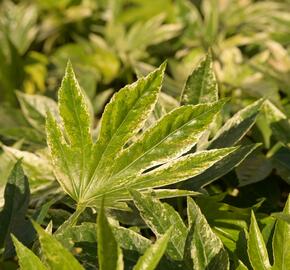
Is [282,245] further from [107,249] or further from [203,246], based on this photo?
[107,249]

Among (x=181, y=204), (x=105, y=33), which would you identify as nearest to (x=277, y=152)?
(x=181, y=204)

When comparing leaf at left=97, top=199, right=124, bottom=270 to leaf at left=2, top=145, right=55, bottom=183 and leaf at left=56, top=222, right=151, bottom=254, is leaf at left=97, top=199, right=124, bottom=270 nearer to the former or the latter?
leaf at left=56, top=222, right=151, bottom=254

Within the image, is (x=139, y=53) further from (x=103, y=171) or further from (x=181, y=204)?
(x=103, y=171)

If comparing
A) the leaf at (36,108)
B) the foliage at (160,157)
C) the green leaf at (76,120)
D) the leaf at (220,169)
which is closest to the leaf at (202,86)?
the foliage at (160,157)

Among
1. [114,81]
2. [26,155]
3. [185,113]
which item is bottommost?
[114,81]

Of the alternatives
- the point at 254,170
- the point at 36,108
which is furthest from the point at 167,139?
the point at 36,108

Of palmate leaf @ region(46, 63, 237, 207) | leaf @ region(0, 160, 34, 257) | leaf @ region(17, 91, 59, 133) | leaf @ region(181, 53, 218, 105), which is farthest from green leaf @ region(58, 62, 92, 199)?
leaf @ region(17, 91, 59, 133)

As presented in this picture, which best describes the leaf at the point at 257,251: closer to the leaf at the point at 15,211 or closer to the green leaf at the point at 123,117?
the green leaf at the point at 123,117
